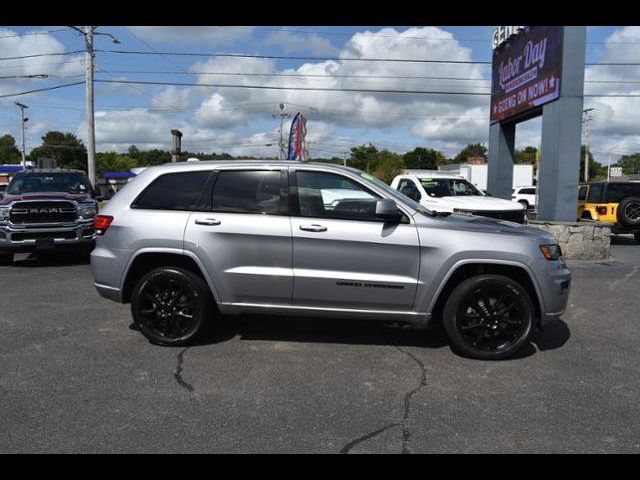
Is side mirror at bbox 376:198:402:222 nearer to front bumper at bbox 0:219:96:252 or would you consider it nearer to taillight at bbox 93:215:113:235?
taillight at bbox 93:215:113:235

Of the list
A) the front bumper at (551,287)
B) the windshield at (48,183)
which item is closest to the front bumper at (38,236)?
the windshield at (48,183)

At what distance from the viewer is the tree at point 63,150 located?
100 m

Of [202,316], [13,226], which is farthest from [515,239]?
[13,226]

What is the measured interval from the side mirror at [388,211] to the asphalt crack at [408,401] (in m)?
1.31

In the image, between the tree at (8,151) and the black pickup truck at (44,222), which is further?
the tree at (8,151)

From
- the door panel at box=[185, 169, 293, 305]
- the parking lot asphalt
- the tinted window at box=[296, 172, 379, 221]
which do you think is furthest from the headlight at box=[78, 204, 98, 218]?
the tinted window at box=[296, 172, 379, 221]

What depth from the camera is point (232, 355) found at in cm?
483

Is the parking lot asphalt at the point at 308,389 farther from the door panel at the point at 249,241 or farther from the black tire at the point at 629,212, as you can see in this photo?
the black tire at the point at 629,212

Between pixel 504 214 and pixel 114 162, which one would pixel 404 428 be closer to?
pixel 504 214

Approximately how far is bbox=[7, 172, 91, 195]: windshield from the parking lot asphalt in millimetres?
5620

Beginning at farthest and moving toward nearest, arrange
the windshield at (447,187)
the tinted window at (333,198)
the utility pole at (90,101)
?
1. the utility pole at (90,101)
2. the windshield at (447,187)
3. the tinted window at (333,198)

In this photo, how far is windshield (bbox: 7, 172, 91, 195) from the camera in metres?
10.9
